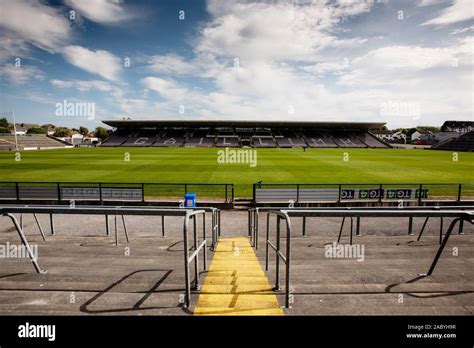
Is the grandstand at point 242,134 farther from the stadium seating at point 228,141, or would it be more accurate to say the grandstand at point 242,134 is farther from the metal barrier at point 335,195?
the metal barrier at point 335,195

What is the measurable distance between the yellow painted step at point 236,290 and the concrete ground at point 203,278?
19cm

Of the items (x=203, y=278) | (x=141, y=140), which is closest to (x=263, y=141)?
(x=141, y=140)

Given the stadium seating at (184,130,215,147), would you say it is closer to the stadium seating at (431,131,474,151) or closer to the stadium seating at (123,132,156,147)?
the stadium seating at (123,132,156,147)

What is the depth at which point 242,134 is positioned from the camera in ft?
286

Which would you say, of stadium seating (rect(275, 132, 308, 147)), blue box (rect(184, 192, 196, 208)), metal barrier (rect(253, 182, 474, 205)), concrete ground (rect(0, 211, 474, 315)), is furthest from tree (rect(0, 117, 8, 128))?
concrete ground (rect(0, 211, 474, 315))

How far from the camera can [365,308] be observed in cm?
338

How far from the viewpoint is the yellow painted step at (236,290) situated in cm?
330

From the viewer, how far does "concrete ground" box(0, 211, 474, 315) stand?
133 inches

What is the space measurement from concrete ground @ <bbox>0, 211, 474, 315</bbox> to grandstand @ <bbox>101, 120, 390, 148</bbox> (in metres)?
68.0

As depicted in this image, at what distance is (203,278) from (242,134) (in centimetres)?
8421

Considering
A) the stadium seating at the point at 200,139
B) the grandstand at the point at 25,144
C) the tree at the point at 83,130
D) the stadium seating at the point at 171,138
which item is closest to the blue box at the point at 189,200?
the grandstand at the point at 25,144

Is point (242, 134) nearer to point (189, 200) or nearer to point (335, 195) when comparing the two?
point (335, 195)
